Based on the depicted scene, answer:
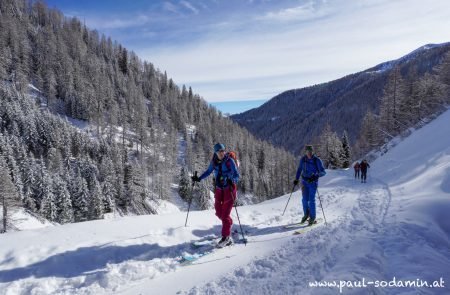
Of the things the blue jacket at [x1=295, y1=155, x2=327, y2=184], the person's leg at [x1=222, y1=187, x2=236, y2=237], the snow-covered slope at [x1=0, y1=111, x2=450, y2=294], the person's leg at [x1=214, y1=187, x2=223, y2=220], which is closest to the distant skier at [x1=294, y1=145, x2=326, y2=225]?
the blue jacket at [x1=295, y1=155, x2=327, y2=184]

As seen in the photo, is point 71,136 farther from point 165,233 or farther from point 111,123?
point 165,233

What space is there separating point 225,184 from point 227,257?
75.3 inches

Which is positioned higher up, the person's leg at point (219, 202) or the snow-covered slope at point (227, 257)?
the person's leg at point (219, 202)

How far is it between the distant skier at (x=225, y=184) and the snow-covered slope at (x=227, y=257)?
0.76 metres

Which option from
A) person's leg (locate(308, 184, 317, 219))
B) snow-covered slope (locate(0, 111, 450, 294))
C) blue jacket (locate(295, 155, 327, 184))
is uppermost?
blue jacket (locate(295, 155, 327, 184))

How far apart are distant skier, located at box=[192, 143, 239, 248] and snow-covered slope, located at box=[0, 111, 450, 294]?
2.50 feet

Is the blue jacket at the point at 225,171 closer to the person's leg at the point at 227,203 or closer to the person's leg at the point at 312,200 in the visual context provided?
the person's leg at the point at 227,203

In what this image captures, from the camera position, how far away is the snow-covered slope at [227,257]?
194 inches

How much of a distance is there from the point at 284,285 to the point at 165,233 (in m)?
4.01

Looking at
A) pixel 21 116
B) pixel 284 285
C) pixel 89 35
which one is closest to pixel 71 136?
pixel 21 116

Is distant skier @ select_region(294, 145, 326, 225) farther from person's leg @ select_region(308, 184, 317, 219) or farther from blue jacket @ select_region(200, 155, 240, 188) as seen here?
blue jacket @ select_region(200, 155, 240, 188)

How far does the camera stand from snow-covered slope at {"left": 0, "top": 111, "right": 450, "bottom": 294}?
16.2ft

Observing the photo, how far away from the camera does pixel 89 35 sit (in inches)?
6398

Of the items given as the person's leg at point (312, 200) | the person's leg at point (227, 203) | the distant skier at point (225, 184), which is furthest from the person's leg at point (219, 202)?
the person's leg at point (312, 200)
